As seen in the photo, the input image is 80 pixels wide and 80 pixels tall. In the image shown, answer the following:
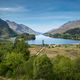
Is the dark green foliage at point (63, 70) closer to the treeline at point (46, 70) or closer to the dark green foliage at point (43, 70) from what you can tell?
the treeline at point (46, 70)

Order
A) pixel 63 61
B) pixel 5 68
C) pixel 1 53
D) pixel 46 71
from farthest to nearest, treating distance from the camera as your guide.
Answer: pixel 1 53, pixel 5 68, pixel 63 61, pixel 46 71

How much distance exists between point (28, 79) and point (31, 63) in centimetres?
459

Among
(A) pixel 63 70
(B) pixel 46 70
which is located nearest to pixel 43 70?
(B) pixel 46 70

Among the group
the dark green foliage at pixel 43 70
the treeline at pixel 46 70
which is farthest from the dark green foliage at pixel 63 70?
the dark green foliage at pixel 43 70

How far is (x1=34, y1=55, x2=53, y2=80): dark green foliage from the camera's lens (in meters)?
52.3

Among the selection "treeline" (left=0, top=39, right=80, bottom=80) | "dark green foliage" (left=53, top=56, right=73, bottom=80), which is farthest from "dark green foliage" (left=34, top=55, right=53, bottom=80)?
"dark green foliage" (left=53, top=56, right=73, bottom=80)

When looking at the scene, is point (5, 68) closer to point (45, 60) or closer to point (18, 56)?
point (18, 56)

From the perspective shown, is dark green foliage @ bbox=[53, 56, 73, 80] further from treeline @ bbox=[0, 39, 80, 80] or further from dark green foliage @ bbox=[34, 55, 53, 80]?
dark green foliage @ bbox=[34, 55, 53, 80]

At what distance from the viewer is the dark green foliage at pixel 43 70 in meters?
52.3

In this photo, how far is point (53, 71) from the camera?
5347cm

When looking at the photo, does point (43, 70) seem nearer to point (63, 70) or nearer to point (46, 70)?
point (46, 70)

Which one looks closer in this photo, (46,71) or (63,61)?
(46,71)

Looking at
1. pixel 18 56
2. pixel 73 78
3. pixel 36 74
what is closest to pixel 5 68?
pixel 18 56

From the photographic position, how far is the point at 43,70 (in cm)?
5222
